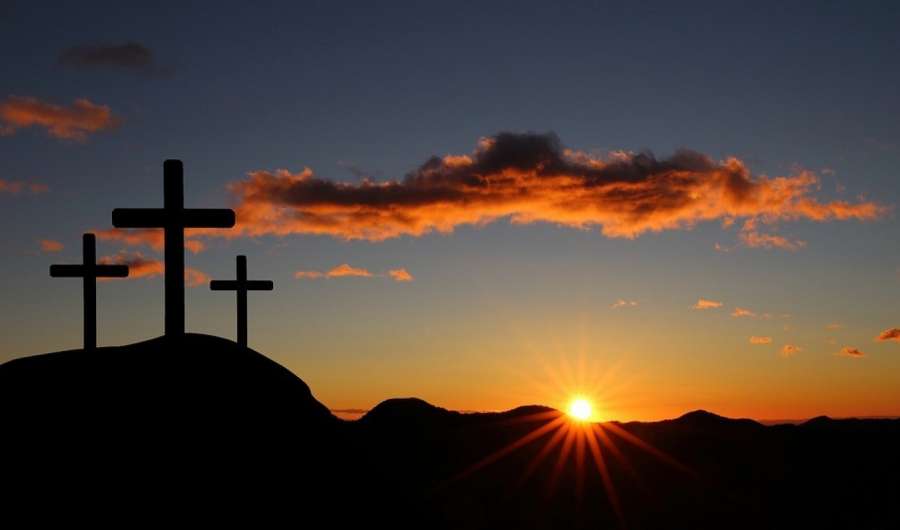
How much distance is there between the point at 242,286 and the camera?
28.5 meters

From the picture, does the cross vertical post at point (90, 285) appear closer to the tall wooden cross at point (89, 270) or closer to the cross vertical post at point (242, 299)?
the tall wooden cross at point (89, 270)

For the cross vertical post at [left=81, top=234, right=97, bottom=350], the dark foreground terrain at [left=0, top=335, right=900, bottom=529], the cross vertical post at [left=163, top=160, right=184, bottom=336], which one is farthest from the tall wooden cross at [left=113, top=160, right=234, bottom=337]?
the cross vertical post at [left=81, top=234, right=97, bottom=350]

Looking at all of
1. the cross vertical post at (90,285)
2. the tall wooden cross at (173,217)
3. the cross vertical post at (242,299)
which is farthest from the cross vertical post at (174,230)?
the cross vertical post at (242,299)

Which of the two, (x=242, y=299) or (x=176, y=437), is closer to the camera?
(x=176, y=437)

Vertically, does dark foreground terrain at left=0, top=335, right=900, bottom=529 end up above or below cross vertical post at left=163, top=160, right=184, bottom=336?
below

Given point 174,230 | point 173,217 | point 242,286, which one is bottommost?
point 174,230

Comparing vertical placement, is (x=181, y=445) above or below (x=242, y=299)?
below

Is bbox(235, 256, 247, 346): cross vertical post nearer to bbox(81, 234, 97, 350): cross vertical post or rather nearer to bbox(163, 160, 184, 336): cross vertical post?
bbox(81, 234, 97, 350): cross vertical post

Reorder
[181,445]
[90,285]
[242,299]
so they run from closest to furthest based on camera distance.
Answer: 1. [181,445]
2. [90,285]
3. [242,299]

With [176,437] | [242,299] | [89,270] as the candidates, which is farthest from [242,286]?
[176,437]

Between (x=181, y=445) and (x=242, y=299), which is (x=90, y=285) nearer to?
(x=242, y=299)

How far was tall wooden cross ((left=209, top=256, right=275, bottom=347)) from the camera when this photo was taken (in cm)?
2780

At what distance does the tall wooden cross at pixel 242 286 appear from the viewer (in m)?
27.8

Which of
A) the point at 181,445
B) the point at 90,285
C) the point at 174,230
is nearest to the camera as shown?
the point at 181,445
